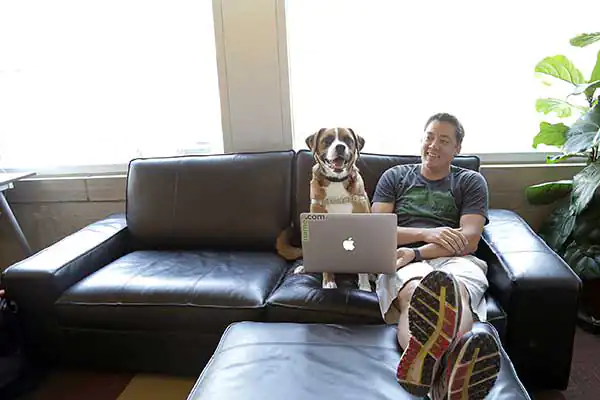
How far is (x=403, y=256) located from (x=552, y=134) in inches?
42.8

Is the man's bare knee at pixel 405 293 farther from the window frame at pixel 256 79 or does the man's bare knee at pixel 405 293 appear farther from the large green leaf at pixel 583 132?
the window frame at pixel 256 79

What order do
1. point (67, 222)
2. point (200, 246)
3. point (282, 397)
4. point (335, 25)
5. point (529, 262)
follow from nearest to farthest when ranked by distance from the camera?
point (282, 397) → point (529, 262) → point (200, 246) → point (335, 25) → point (67, 222)

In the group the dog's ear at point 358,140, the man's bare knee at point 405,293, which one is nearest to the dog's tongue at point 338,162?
the dog's ear at point 358,140

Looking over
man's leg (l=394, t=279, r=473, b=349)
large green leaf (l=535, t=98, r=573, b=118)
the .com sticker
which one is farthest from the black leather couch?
large green leaf (l=535, t=98, r=573, b=118)

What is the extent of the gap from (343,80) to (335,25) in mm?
291

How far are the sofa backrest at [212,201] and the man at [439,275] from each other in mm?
540

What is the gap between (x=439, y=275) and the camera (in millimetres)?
1243

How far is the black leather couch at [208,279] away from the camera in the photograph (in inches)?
67.6

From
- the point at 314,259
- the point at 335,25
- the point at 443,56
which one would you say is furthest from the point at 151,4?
the point at 314,259

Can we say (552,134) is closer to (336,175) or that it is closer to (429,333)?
(336,175)

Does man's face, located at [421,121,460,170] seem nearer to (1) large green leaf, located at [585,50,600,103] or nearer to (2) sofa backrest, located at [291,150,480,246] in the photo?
(2) sofa backrest, located at [291,150,480,246]

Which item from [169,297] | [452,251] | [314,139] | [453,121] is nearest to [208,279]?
[169,297]

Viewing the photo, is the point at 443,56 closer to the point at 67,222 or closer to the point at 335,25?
the point at 335,25

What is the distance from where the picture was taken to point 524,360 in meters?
1.75
